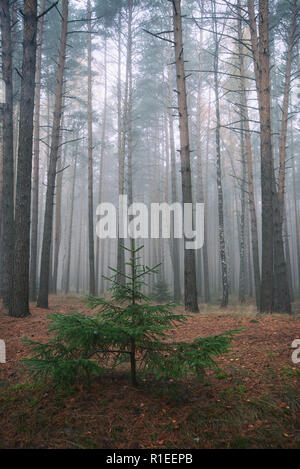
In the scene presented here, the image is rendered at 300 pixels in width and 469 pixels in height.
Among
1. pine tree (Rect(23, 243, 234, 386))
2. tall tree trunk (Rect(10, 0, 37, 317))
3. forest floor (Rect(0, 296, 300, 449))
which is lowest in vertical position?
forest floor (Rect(0, 296, 300, 449))

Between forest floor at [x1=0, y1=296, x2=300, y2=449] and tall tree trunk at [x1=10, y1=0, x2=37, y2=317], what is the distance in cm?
340

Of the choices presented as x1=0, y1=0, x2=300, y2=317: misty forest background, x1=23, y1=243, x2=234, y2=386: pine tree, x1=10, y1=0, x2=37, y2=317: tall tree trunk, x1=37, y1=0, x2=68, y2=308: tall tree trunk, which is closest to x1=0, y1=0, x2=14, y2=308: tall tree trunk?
x1=0, y1=0, x2=300, y2=317: misty forest background

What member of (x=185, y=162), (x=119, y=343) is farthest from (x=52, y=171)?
(x=119, y=343)

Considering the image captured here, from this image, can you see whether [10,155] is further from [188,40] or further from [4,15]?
[188,40]

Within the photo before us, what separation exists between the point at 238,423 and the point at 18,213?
22.6 ft

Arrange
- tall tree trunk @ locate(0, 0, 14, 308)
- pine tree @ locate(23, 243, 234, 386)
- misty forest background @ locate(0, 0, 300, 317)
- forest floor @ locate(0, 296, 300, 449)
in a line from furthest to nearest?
1. tall tree trunk @ locate(0, 0, 14, 308)
2. misty forest background @ locate(0, 0, 300, 317)
3. pine tree @ locate(23, 243, 234, 386)
4. forest floor @ locate(0, 296, 300, 449)

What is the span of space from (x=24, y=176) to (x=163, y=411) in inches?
263

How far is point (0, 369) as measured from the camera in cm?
428

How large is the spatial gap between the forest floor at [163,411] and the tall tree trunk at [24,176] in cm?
340

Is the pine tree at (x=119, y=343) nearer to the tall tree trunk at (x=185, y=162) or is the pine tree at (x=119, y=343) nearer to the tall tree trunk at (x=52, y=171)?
the tall tree trunk at (x=185, y=162)

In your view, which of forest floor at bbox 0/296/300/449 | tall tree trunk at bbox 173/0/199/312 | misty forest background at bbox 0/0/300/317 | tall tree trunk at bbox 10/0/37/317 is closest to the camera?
forest floor at bbox 0/296/300/449

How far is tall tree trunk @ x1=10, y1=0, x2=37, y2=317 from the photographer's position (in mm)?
7215

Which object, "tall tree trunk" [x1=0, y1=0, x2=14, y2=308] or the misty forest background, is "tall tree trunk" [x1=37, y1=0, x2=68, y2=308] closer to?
the misty forest background
